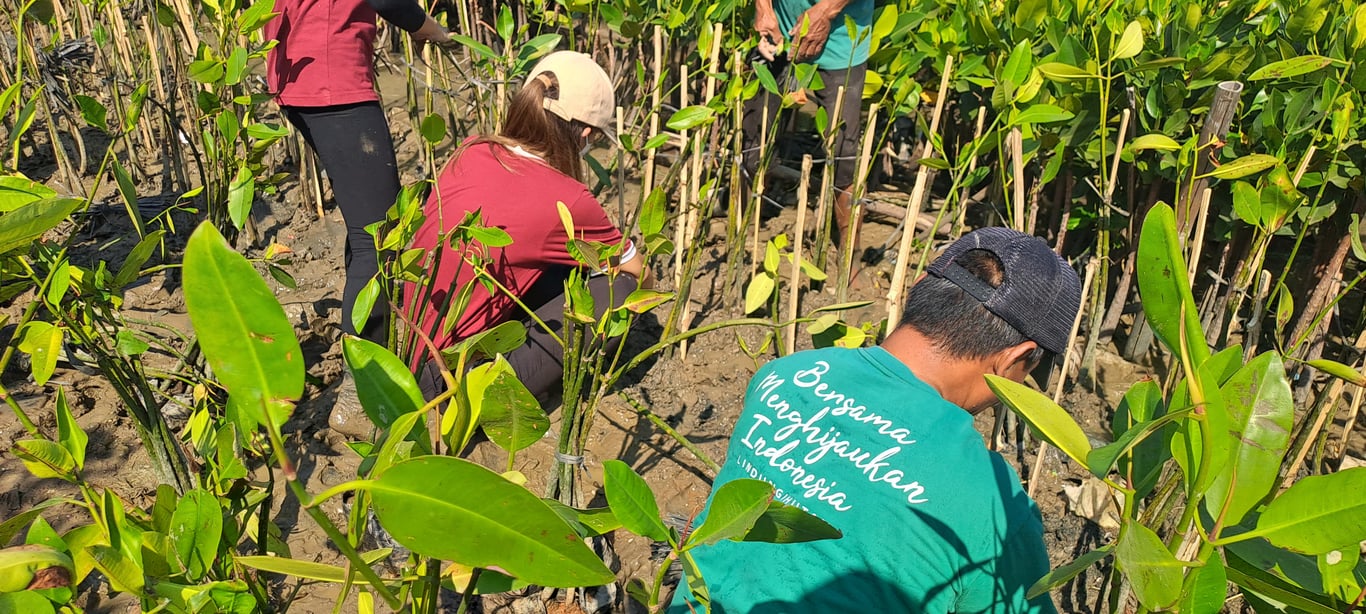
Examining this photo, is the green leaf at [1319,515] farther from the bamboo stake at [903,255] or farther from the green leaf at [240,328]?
the bamboo stake at [903,255]

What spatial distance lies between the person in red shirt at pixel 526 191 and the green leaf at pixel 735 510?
3.94 feet

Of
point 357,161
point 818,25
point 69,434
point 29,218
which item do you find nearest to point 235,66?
point 357,161

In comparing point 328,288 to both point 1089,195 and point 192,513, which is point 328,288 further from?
point 1089,195

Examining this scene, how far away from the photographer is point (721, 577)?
3.63 feet

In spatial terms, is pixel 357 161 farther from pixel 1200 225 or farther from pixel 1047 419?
pixel 1047 419

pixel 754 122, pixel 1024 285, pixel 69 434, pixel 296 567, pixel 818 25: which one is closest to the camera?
pixel 296 567

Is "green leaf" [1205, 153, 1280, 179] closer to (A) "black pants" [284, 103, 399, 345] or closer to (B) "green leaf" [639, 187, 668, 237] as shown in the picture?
(B) "green leaf" [639, 187, 668, 237]

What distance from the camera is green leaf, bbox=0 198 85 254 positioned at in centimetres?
62

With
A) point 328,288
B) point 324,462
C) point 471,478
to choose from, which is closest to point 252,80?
point 328,288

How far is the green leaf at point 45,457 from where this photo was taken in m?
0.76

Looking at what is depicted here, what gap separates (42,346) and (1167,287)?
1.25 metres

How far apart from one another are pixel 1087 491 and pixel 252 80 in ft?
8.25

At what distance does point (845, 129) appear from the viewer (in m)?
2.68

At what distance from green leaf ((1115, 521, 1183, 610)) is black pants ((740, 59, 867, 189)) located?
81.4 inches
